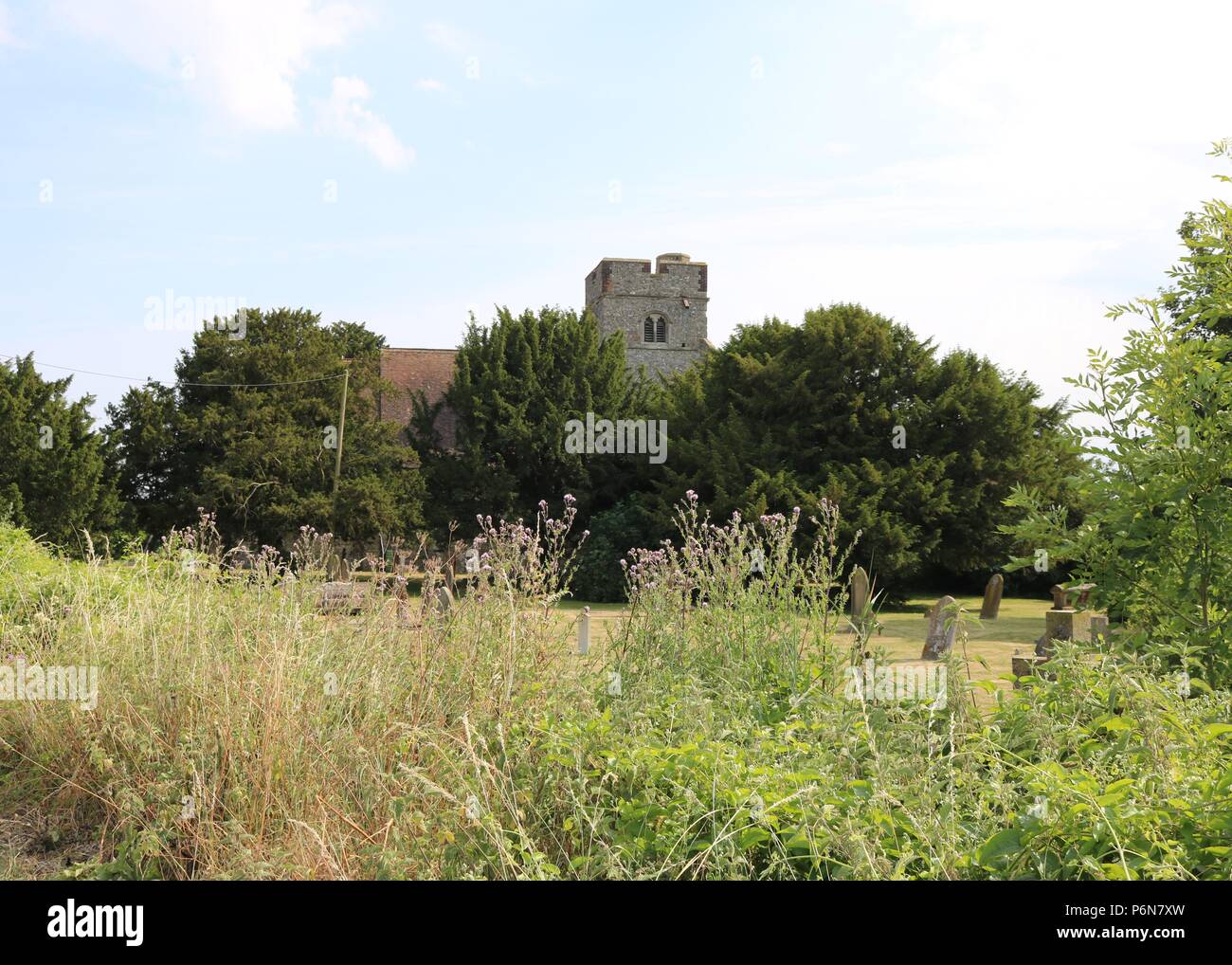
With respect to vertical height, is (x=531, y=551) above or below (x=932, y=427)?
below

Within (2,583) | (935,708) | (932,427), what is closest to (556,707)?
(935,708)

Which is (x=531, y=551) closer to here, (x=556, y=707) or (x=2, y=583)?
(x=556, y=707)

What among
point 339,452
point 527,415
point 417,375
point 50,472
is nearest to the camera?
point 50,472

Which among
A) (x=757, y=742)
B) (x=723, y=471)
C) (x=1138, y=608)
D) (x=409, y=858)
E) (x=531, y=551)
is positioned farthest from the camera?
(x=723, y=471)

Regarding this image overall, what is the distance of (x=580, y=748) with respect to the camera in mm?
3840

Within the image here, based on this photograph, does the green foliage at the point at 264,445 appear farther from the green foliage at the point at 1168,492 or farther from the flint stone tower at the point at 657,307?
the green foliage at the point at 1168,492

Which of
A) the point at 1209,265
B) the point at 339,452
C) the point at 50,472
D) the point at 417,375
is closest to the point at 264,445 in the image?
the point at 339,452

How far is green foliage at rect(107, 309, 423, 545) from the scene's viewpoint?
28.4 m

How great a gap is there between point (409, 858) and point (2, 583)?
7571mm

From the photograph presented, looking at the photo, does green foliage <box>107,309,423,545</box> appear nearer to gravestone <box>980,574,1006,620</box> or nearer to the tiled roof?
the tiled roof

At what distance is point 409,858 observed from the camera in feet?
11.7

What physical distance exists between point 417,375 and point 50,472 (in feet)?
57.2

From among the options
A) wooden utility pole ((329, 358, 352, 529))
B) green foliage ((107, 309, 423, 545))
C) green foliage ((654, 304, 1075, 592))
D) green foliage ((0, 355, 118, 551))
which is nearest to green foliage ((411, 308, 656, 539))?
green foliage ((107, 309, 423, 545))

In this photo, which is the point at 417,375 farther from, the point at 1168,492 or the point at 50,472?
the point at 1168,492
